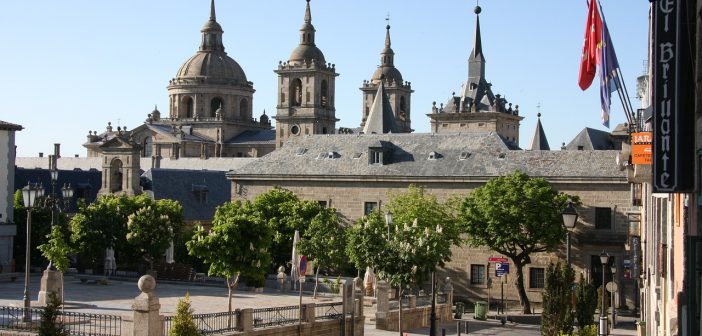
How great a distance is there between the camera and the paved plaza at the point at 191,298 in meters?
39.3

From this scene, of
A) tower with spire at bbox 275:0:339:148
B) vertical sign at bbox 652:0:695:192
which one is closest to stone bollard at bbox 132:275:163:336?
vertical sign at bbox 652:0:695:192

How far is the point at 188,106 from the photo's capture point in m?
146

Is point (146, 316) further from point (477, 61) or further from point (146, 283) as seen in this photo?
point (477, 61)

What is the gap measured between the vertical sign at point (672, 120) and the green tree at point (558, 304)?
41.1 feet

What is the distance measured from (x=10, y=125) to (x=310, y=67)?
7685cm

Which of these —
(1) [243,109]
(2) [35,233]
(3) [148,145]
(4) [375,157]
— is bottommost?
(2) [35,233]

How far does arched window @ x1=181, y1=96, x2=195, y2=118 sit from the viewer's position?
5719 inches

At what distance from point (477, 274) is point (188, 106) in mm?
92184

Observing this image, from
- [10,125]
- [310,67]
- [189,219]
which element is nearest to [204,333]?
[10,125]

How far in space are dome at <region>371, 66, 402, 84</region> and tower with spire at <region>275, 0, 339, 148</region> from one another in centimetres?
1718

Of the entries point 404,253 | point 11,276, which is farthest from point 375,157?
point 404,253

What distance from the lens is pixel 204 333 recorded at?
97.8 feet

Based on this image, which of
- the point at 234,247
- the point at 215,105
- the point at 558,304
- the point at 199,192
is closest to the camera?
the point at 558,304

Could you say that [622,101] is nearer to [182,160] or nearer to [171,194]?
[171,194]
